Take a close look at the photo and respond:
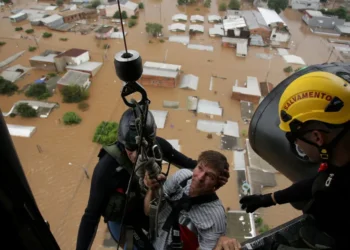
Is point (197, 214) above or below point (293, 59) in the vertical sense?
above

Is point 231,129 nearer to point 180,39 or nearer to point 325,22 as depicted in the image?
point 180,39

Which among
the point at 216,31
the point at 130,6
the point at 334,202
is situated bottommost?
the point at 216,31

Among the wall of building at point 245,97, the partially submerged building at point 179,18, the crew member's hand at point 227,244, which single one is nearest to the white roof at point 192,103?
the wall of building at point 245,97

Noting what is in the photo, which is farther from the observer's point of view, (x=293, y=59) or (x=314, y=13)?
(x=314, y=13)

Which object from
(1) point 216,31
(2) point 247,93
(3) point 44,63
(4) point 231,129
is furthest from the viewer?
(1) point 216,31

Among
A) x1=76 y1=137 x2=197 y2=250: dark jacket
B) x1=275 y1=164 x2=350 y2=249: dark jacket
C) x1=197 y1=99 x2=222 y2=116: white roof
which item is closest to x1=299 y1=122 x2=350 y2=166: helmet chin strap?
x1=275 y1=164 x2=350 y2=249: dark jacket

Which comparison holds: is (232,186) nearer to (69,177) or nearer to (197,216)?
(69,177)

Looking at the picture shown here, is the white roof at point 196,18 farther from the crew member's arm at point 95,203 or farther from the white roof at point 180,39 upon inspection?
the crew member's arm at point 95,203

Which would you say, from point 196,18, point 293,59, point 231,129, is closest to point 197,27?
point 196,18
